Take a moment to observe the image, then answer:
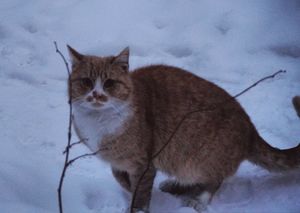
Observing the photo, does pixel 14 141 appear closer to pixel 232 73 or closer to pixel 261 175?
pixel 261 175

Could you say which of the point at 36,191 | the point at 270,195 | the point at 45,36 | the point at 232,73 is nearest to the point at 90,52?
the point at 45,36

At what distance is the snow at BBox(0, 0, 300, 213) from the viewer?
10.9ft

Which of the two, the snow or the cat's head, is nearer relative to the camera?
the cat's head

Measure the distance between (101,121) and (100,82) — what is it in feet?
0.85

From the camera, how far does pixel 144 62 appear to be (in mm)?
5074

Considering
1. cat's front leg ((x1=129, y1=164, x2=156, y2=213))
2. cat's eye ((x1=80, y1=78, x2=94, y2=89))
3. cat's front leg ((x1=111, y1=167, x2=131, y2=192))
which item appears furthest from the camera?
cat's front leg ((x1=111, y1=167, x2=131, y2=192))

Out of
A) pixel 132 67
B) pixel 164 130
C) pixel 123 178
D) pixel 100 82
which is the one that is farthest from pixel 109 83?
pixel 132 67

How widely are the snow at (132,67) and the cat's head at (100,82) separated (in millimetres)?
755

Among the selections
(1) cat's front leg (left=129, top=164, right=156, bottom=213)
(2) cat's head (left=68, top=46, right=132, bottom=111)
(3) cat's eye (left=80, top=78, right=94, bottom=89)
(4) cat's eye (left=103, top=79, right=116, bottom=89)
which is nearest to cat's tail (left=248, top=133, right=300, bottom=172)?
(1) cat's front leg (left=129, top=164, right=156, bottom=213)

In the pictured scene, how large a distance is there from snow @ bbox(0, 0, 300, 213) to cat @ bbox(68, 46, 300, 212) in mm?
184

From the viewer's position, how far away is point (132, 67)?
4996mm

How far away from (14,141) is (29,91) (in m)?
0.90

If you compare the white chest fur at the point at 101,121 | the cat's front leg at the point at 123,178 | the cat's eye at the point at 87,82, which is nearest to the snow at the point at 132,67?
the cat's front leg at the point at 123,178

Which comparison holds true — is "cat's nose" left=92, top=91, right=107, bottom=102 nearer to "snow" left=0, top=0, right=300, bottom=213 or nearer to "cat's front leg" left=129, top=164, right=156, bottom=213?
"cat's front leg" left=129, top=164, right=156, bottom=213
